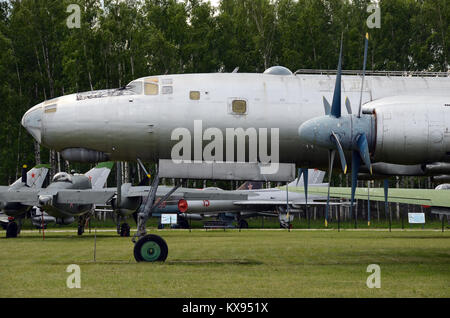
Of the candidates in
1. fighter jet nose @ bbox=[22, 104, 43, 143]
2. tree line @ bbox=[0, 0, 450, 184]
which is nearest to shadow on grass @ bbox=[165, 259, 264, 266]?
fighter jet nose @ bbox=[22, 104, 43, 143]

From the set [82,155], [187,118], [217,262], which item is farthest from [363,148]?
[82,155]

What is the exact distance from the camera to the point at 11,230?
120 ft

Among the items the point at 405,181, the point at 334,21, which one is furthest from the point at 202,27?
the point at 405,181

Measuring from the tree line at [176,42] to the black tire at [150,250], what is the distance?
38.4 metres

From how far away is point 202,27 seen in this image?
59.4 metres

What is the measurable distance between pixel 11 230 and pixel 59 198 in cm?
410

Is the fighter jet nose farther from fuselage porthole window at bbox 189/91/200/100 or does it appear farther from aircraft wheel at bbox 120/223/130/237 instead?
aircraft wheel at bbox 120/223/130/237

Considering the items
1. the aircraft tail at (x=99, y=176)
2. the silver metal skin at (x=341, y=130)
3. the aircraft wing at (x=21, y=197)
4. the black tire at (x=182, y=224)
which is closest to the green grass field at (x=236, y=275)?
the silver metal skin at (x=341, y=130)

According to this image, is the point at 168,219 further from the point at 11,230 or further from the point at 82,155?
the point at 82,155

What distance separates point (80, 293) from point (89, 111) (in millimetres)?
7205

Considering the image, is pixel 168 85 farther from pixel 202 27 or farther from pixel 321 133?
pixel 202 27

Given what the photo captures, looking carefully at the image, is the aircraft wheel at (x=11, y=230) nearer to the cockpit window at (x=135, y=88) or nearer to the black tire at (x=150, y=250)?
the black tire at (x=150, y=250)

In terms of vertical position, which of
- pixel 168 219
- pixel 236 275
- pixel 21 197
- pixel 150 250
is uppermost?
pixel 236 275

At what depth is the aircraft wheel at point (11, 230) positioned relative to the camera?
36.3 meters
